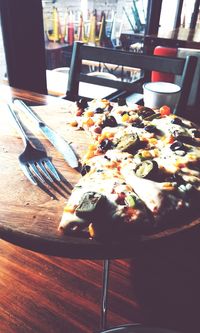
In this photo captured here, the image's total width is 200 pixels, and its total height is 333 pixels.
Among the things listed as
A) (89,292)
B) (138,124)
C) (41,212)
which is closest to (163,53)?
(138,124)

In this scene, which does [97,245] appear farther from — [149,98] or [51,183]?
[149,98]

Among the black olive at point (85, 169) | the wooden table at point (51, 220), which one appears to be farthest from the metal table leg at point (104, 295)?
the black olive at point (85, 169)

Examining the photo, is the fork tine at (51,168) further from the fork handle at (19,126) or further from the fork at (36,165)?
the fork handle at (19,126)

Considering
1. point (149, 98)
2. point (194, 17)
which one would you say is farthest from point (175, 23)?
point (149, 98)

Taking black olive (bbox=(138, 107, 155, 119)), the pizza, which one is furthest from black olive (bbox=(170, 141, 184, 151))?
black olive (bbox=(138, 107, 155, 119))

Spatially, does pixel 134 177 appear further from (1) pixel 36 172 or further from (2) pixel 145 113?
(2) pixel 145 113

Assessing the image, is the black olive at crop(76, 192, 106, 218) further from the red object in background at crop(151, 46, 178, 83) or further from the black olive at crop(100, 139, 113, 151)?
the red object in background at crop(151, 46, 178, 83)
